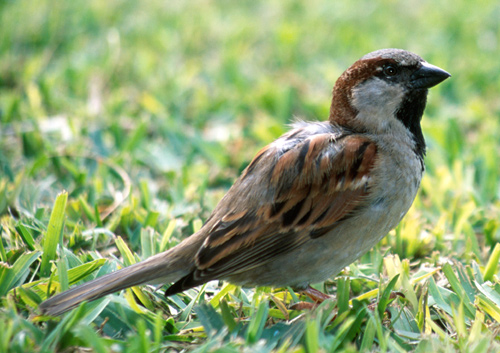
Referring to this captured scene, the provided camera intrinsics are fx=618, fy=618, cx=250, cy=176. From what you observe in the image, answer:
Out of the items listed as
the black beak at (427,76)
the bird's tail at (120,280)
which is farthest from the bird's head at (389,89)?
the bird's tail at (120,280)

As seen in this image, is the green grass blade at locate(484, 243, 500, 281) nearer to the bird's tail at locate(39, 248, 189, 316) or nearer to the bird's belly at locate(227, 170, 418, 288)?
the bird's belly at locate(227, 170, 418, 288)

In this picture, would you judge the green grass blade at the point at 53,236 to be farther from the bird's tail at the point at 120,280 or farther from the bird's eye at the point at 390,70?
the bird's eye at the point at 390,70

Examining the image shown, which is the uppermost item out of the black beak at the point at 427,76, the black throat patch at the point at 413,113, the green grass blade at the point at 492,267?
the black beak at the point at 427,76

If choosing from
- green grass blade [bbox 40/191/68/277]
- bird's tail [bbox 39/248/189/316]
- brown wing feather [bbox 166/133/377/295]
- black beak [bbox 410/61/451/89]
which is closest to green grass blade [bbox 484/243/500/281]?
brown wing feather [bbox 166/133/377/295]

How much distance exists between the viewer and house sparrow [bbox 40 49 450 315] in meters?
2.94

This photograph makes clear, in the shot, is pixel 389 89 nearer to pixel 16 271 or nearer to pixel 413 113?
pixel 413 113

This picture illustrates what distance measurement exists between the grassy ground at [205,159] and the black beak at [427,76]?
811 millimetres

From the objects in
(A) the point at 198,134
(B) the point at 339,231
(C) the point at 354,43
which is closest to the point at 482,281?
(B) the point at 339,231

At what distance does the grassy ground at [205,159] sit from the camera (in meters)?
2.70

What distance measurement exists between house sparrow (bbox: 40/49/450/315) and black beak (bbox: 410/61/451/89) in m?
0.34

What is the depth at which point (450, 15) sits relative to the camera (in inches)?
289

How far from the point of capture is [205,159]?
477cm

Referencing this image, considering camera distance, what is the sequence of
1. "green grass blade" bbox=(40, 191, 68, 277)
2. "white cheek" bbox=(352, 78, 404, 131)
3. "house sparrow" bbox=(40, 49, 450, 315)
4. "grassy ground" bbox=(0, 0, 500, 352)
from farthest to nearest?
"white cheek" bbox=(352, 78, 404, 131) < "green grass blade" bbox=(40, 191, 68, 277) < "house sparrow" bbox=(40, 49, 450, 315) < "grassy ground" bbox=(0, 0, 500, 352)

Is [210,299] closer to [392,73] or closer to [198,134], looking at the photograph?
[392,73]
